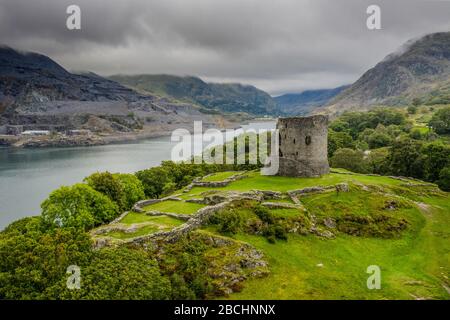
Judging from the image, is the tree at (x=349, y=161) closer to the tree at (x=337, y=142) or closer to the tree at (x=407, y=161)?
the tree at (x=407, y=161)

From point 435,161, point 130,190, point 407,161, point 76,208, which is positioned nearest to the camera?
point 76,208

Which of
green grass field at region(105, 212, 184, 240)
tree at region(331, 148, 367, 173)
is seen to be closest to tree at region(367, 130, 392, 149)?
tree at region(331, 148, 367, 173)

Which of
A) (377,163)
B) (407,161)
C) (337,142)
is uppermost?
(337,142)

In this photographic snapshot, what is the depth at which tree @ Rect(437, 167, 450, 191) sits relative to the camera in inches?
2031

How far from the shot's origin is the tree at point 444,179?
51584mm

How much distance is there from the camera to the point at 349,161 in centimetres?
6312

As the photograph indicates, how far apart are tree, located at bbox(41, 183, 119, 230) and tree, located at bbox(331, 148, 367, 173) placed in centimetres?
3696

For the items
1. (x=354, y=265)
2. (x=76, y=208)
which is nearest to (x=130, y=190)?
(x=76, y=208)

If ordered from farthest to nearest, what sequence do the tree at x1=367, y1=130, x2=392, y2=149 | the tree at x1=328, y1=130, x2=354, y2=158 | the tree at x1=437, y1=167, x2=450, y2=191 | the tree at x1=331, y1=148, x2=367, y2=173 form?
the tree at x1=367, y1=130, x2=392, y2=149
the tree at x1=328, y1=130, x2=354, y2=158
the tree at x1=331, y1=148, x2=367, y2=173
the tree at x1=437, y1=167, x2=450, y2=191

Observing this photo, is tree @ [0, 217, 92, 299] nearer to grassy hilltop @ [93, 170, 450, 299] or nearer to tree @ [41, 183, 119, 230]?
grassy hilltop @ [93, 170, 450, 299]

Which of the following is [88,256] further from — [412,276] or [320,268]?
[412,276]

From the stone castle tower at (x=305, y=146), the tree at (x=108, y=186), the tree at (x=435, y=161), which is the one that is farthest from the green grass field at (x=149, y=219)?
the tree at (x=435, y=161)

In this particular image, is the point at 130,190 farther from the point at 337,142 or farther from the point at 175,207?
the point at 337,142

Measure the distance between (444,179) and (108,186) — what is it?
42.2 metres
